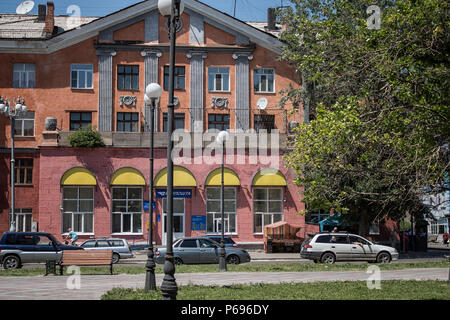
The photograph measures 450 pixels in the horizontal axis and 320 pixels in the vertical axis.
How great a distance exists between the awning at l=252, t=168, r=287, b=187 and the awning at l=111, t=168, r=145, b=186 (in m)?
7.93

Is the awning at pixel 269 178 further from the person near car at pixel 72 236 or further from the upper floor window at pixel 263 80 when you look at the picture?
the person near car at pixel 72 236

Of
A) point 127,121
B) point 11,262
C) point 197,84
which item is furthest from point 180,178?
point 11,262

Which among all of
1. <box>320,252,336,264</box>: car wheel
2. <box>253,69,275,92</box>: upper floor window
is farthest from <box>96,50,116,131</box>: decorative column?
<box>320,252,336,264</box>: car wheel

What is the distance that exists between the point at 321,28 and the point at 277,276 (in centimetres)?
1148

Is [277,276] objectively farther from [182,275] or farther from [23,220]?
[23,220]

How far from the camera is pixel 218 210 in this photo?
127ft

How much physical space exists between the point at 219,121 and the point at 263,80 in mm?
4674

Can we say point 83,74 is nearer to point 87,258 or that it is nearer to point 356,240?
point 87,258

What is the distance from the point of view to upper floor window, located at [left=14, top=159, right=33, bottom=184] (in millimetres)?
39219

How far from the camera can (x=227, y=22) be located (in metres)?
41.0

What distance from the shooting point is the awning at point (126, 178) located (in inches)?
1481

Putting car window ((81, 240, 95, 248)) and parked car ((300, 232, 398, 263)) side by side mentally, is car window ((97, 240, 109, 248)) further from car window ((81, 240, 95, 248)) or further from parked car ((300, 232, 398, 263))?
parked car ((300, 232, 398, 263))

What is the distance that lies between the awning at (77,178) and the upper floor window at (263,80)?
13849mm

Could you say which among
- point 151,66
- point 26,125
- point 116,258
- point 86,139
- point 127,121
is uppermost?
point 151,66
